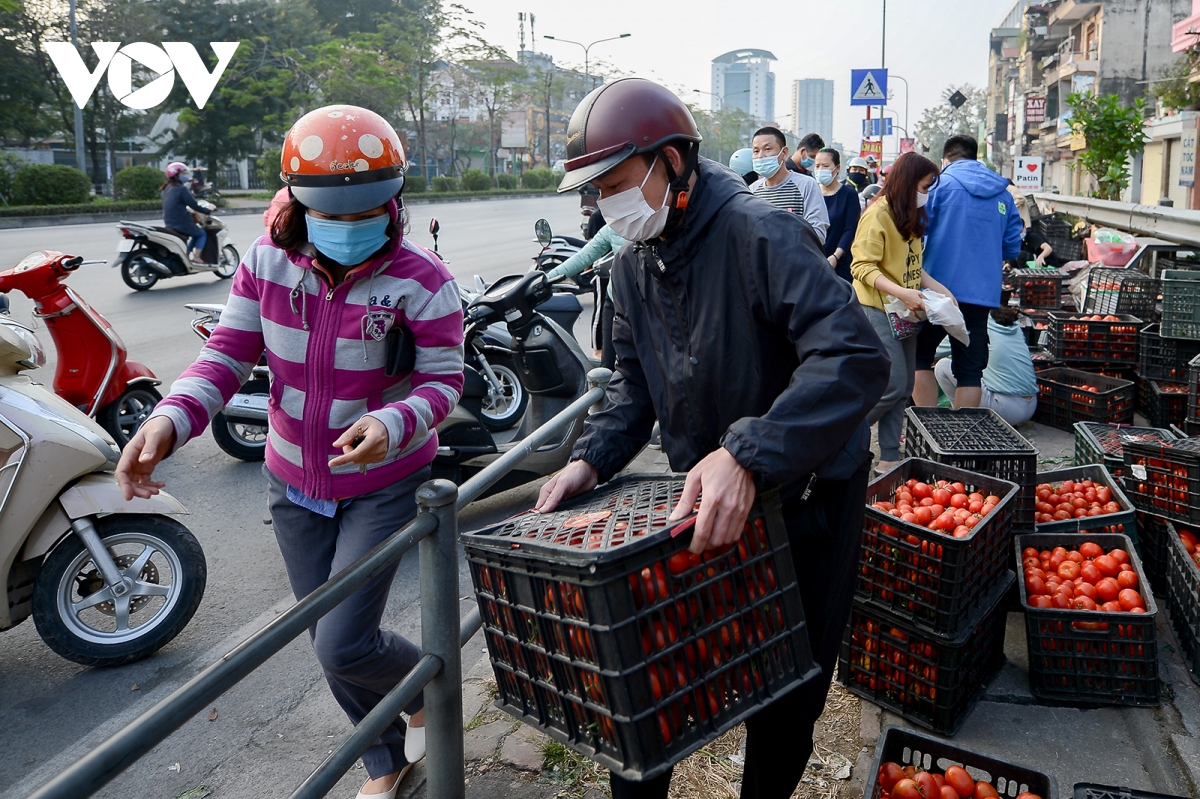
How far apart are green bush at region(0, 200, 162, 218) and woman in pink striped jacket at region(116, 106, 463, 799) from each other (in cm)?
2718

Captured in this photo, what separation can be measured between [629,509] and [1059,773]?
6.61 ft

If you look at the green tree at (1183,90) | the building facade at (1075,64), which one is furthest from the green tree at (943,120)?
the green tree at (1183,90)

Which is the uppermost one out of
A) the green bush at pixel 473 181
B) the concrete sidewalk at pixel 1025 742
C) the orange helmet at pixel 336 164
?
the green bush at pixel 473 181

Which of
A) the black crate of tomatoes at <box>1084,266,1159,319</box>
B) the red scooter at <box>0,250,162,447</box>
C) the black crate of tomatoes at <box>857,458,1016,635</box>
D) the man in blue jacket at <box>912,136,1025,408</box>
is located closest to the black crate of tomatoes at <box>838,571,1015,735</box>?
the black crate of tomatoes at <box>857,458,1016,635</box>

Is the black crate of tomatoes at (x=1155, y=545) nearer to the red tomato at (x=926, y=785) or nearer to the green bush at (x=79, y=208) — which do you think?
the red tomato at (x=926, y=785)

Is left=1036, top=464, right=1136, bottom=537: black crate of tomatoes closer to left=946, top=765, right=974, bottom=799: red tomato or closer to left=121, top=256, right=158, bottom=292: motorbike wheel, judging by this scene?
left=946, top=765, right=974, bottom=799: red tomato

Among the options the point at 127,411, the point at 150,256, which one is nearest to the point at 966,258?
the point at 127,411

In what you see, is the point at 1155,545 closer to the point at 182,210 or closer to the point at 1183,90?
the point at 182,210

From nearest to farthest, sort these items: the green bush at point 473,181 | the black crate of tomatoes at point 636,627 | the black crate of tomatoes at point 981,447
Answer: the black crate of tomatoes at point 636,627, the black crate of tomatoes at point 981,447, the green bush at point 473,181

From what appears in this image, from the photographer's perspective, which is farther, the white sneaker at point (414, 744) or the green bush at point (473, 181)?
the green bush at point (473, 181)

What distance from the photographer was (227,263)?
51.7 feet

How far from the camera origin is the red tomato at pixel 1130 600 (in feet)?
11.3

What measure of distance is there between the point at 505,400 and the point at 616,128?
512 centimetres

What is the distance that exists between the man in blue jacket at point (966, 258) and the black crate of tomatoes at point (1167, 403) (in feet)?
4.35
